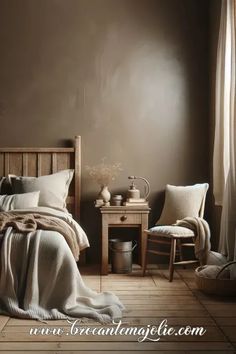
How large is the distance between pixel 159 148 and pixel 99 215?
105 cm

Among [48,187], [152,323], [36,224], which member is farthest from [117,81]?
[152,323]

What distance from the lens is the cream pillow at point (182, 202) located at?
4.79 metres

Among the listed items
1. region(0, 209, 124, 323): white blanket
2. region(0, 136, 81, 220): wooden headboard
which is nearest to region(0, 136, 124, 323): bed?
region(0, 209, 124, 323): white blanket

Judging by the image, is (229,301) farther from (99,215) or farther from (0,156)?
(0,156)

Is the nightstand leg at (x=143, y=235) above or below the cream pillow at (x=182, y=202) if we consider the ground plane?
below

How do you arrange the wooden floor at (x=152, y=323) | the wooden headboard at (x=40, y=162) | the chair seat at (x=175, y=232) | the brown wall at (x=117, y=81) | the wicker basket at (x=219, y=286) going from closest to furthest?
1. the wooden floor at (x=152, y=323)
2. the wicker basket at (x=219, y=286)
3. the chair seat at (x=175, y=232)
4. the wooden headboard at (x=40, y=162)
5. the brown wall at (x=117, y=81)

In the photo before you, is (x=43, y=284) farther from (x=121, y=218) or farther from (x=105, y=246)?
(x=121, y=218)

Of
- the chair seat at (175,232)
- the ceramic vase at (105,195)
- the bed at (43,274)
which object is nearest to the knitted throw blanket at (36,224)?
the bed at (43,274)

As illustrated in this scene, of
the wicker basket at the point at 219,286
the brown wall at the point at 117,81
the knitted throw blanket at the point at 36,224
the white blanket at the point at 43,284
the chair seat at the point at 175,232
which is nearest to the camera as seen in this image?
the white blanket at the point at 43,284

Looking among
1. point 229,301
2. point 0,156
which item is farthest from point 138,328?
point 0,156

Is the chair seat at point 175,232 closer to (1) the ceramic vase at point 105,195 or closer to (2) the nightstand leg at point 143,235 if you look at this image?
(2) the nightstand leg at point 143,235

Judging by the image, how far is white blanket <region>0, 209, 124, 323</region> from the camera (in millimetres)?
3135

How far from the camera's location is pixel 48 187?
471 centimetres

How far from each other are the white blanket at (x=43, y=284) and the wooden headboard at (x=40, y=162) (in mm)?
1722
